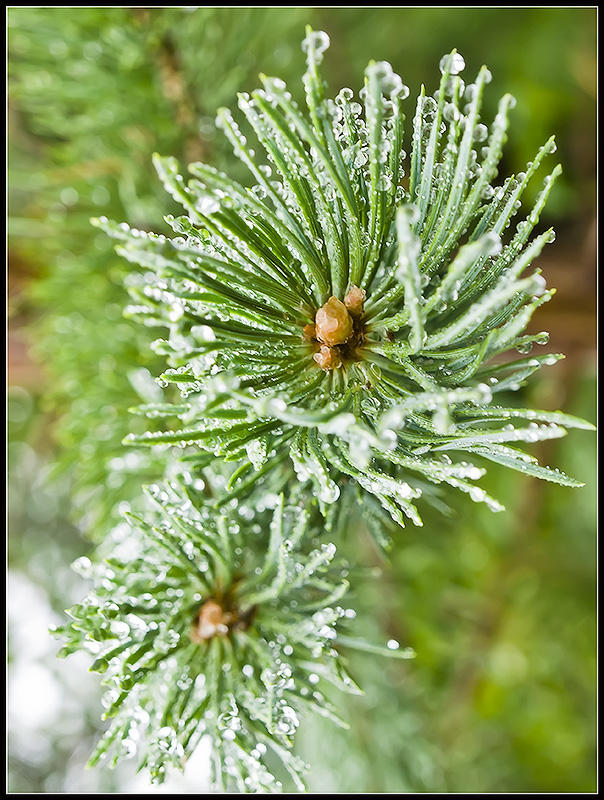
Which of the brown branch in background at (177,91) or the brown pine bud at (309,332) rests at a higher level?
the brown branch in background at (177,91)

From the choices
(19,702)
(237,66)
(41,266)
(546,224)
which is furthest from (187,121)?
(19,702)

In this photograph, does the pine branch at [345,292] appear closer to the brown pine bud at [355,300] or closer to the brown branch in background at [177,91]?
the brown pine bud at [355,300]

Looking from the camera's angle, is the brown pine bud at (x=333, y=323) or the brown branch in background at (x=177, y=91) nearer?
the brown pine bud at (x=333, y=323)

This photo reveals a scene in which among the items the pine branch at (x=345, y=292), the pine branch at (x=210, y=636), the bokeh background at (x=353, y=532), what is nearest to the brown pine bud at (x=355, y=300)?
the pine branch at (x=345, y=292)

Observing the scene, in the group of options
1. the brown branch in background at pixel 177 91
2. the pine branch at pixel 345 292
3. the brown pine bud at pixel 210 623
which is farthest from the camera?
the brown branch in background at pixel 177 91

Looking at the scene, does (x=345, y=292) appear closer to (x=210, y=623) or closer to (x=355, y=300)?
(x=355, y=300)

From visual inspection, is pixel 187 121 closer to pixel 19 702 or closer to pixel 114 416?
pixel 114 416

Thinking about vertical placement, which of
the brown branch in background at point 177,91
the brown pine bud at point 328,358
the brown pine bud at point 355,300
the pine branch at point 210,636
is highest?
the brown branch in background at point 177,91
